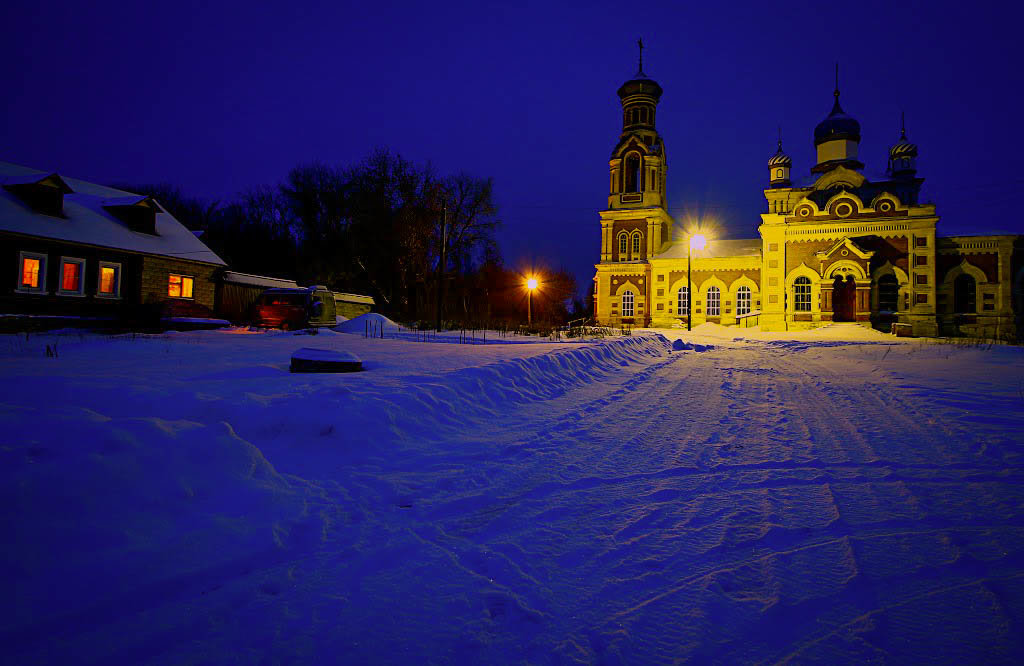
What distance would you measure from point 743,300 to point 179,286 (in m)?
40.5

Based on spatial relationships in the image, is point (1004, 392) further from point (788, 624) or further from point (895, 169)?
point (895, 169)

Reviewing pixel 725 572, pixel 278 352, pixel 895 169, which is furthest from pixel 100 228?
pixel 895 169

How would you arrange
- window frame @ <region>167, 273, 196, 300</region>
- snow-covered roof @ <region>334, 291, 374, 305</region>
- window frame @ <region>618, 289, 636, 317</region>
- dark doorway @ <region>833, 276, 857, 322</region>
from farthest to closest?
window frame @ <region>618, 289, 636, 317</region> → dark doorway @ <region>833, 276, 857, 322</region> → snow-covered roof @ <region>334, 291, 374, 305</region> → window frame @ <region>167, 273, 196, 300</region>

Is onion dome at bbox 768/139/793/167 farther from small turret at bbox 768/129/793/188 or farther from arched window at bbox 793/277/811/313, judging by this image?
arched window at bbox 793/277/811/313

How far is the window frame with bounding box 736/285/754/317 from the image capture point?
1741 inches

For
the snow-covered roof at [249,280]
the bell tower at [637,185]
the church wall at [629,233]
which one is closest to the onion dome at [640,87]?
the bell tower at [637,185]

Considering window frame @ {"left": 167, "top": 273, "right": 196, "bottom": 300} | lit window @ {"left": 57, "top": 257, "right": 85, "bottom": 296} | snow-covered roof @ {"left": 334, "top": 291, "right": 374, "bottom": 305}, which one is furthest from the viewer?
snow-covered roof @ {"left": 334, "top": 291, "right": 374, "bottom": 305}

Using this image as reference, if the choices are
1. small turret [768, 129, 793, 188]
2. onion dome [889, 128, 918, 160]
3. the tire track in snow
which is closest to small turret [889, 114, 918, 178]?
onion dome [889, 128, 918, 160]

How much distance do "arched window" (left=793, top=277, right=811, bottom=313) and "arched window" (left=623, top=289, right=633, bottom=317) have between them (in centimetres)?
1424

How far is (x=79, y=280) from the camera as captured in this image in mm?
20953

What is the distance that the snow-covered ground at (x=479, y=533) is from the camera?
238 centimetres

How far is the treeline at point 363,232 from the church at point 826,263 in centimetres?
1261

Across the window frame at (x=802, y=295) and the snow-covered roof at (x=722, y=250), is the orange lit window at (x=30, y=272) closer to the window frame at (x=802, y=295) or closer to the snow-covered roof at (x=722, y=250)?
the snow-covered roof at (x=722, y=250)

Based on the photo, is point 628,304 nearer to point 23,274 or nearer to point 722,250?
point 722,250
